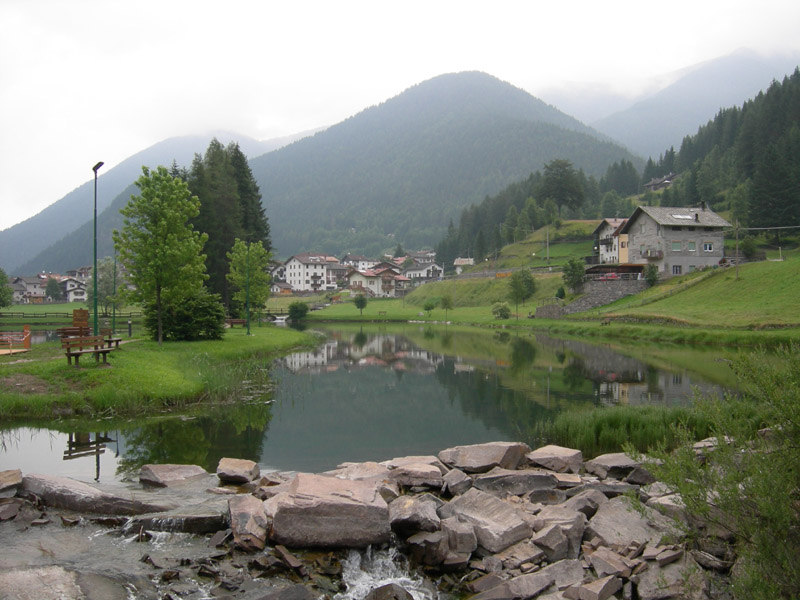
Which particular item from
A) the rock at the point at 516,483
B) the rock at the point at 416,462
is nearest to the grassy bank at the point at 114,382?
the rock at the point at 416,462

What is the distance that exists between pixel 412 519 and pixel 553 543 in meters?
2.50

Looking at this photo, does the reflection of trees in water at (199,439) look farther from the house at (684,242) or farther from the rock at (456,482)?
the house at (684,242)

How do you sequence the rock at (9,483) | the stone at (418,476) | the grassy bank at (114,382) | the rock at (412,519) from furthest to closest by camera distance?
the grassy bank at (114,382) → the stone at (418,476) → the rock at (9,483) → the rock at (412,519)

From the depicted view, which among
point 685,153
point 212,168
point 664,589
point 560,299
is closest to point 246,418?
point 664,589

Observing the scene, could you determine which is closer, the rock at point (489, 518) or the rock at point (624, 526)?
the rock at point (624, 526)

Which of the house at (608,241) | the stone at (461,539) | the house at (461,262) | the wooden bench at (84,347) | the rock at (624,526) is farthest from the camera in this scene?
the house at (461,262)

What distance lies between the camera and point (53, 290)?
501ft

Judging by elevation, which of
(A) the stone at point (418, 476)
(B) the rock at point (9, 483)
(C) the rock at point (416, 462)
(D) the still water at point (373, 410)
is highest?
(B) the rock at point (9, 483)

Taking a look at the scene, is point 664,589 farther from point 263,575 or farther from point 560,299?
point 560,299

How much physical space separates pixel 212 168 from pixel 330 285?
113193mm

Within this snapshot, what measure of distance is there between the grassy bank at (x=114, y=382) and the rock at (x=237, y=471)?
1039cm

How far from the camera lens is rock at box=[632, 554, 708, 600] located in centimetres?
794

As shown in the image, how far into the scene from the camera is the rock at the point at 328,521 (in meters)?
9.86

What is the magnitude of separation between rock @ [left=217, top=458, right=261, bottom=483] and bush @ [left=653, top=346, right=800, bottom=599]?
961 cm
